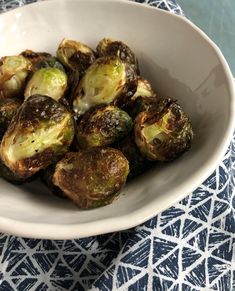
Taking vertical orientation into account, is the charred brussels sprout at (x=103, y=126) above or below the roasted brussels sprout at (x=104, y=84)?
below

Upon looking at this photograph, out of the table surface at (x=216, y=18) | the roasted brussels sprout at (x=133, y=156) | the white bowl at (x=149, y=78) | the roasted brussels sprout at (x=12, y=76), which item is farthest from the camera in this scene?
the table surface at (x=216, y=18)

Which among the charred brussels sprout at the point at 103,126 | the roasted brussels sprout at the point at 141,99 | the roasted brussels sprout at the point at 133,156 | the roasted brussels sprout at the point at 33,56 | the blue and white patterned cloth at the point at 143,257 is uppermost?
the roasted brussels sprout at the point at 33,56

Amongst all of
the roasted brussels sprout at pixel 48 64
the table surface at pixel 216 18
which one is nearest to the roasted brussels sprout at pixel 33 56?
the roasted brussels sprout at pixel 48 64

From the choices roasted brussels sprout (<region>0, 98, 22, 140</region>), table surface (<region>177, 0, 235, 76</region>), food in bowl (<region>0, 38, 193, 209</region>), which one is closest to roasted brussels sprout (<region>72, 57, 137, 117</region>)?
food in bowl (<region>0, 38, 193, 209</region>)

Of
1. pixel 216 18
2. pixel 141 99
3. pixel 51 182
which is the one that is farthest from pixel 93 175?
pixel 216 18

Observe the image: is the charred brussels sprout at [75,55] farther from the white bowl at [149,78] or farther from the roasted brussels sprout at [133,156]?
the roasted brussels sprout at [133,156]

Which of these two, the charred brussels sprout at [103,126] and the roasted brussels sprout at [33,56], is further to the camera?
the roasted brussels sprout at [33,56]
